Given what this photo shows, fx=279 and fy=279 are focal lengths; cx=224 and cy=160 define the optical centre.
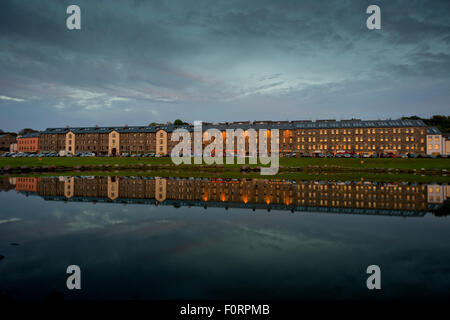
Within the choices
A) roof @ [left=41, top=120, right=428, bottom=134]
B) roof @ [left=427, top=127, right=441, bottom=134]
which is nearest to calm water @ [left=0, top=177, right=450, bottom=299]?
roof @ [left=41, top=120, right=428, bottom=134]

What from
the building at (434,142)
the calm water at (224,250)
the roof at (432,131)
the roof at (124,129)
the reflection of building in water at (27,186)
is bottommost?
the calm water at (224,250)

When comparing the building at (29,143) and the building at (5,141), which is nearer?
the building at (29,143)

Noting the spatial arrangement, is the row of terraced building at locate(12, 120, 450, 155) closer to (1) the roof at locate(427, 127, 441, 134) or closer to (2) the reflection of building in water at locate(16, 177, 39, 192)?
(1) the roof at locate(427, 127, 441, 134)

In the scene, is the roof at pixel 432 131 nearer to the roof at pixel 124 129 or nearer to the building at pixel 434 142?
the building at pixel 434 142

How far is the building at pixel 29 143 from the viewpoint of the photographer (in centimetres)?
15288

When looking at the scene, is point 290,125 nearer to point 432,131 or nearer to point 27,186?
point 432,131

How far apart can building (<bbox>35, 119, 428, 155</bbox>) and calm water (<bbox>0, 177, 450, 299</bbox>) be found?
102921 mm

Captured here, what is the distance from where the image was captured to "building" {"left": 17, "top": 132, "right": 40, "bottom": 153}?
152875 millimetres

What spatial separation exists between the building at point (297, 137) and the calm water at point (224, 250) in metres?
103

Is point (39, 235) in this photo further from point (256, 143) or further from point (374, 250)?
point (256, 143)

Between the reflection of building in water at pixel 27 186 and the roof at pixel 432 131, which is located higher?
the roof at pixel 432 131

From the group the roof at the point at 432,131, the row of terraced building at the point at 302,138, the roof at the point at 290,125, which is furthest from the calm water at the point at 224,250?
the roof at the point at 432,131

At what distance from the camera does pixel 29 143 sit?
155875 millimetres
